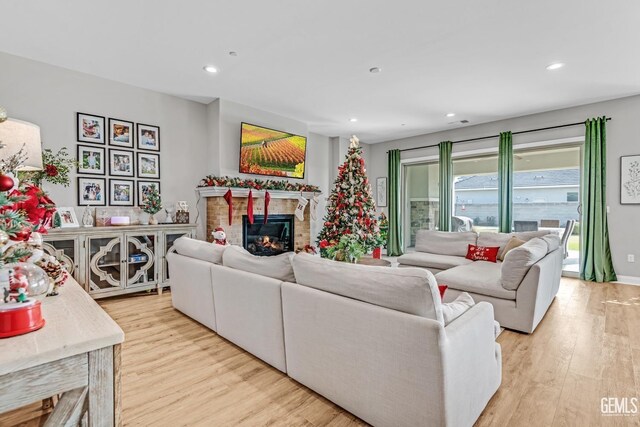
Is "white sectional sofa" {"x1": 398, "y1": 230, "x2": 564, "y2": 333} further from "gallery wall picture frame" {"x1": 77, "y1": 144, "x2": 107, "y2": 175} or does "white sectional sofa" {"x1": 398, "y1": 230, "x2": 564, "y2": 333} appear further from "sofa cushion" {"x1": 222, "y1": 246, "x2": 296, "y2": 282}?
"gallery wall picture frame" {"x1": 77, "y1": 144, "x2": 107, "y2": 175}

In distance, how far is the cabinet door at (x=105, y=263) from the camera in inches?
141

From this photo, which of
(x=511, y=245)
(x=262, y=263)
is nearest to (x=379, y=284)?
(x=262, y=263)

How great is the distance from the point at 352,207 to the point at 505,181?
2.88 m

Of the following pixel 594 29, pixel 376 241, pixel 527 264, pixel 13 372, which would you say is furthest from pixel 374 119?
pixel 13 372

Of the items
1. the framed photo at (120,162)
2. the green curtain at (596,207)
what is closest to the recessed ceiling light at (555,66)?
the green curtain at (596,207)

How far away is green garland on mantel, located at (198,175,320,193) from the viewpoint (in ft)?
15.1

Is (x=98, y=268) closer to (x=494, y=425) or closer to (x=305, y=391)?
(x=305, y=391)

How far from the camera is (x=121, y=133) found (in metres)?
4.16

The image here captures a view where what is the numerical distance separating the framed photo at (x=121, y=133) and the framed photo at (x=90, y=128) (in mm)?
106

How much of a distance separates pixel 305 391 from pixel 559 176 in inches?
220

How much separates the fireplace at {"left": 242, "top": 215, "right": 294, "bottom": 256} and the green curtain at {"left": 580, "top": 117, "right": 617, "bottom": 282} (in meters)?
4.67

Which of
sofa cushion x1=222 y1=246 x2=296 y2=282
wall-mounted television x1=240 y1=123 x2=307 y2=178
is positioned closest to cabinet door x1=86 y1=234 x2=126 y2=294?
sofa cushion x1=222 y1=246 x2=296 y2=282

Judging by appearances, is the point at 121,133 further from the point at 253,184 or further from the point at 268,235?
the point at 268,235

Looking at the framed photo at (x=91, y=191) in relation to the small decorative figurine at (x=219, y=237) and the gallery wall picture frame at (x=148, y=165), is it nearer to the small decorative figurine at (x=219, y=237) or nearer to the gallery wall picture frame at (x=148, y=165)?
the gallery wall picture frame at (x=148, y=165)
